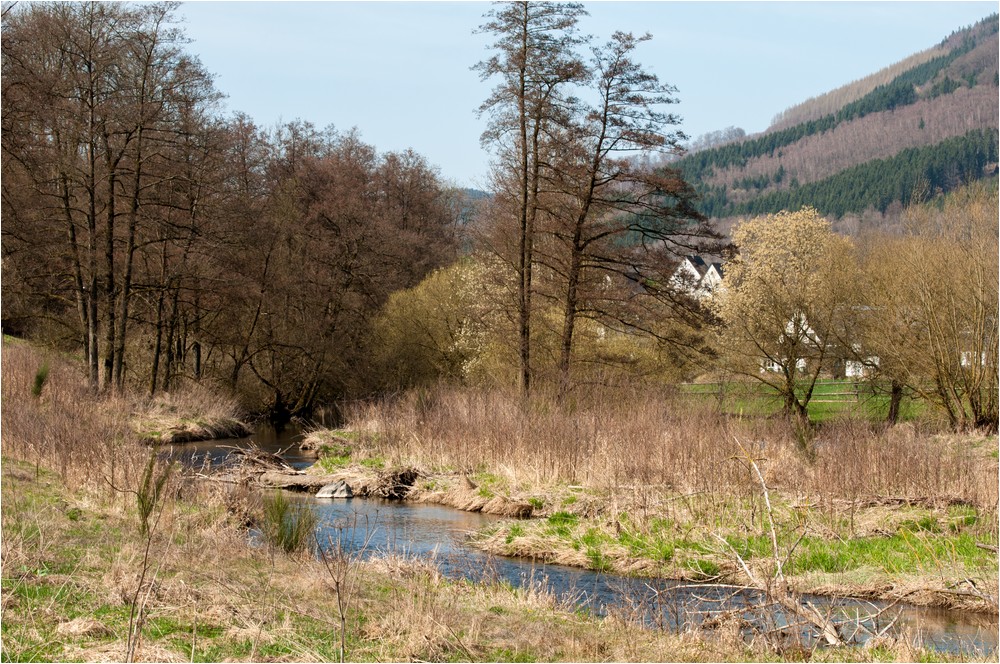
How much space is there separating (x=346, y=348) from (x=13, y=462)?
22.8 m

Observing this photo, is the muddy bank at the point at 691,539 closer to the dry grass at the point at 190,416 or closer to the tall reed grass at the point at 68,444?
Result: the tall reed grass at the point at 68,444

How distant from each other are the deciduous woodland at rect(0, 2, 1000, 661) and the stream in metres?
0.26

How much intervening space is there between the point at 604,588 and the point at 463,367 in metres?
21.9

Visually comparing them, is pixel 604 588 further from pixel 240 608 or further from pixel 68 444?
pixel 68 444

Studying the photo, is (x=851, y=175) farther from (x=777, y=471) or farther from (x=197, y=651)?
(x=197, y=651)

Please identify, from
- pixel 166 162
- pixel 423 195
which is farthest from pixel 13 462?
pixel 423 195

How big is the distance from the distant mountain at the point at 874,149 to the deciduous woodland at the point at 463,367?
281 feet

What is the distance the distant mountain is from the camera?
11969 cm

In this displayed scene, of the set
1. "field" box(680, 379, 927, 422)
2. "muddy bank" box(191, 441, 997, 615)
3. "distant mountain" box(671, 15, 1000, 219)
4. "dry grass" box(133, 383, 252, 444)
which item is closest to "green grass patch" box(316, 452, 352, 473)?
"muddy bank" box(191, 441, 997, 615)

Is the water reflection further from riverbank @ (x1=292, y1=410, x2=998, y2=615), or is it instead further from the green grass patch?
the green grass patch

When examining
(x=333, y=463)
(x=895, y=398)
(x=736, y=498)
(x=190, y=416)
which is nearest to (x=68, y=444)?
(x=333, y=463)

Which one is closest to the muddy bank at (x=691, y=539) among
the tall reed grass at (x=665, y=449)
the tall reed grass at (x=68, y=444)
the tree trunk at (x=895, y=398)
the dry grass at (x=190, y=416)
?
the tall reed grass at (x=665, y=449)

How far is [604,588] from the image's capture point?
1159 centimetres

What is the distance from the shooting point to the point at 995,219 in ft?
82.2
